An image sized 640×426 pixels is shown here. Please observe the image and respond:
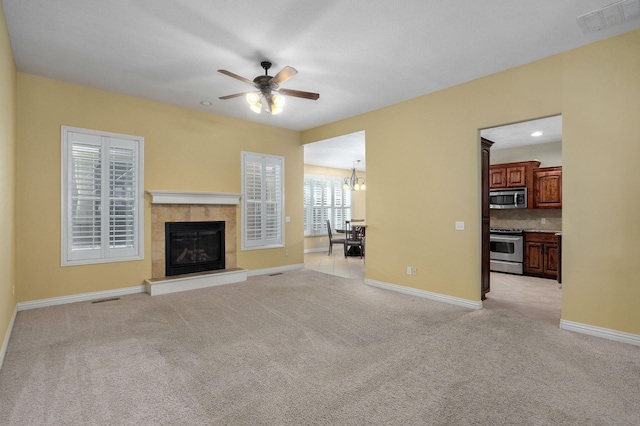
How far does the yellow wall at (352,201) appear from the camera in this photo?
1043cm

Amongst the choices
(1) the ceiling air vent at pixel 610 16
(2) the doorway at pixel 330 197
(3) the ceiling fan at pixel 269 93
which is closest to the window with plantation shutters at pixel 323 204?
(2) the doorway at pixel 330 197


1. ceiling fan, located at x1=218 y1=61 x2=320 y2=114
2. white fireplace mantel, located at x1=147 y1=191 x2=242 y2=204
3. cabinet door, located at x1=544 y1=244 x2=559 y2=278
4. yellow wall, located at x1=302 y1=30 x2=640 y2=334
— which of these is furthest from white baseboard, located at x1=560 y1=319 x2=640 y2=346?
white fireplace mantel, located at x1=147 y1=191 x2=242 y2=204

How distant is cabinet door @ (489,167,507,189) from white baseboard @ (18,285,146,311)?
745cm

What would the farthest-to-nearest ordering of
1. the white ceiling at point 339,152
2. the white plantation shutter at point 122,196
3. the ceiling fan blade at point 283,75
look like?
the white ceiling at point 339,152 < the white plantation shutter at point 122,196 < the ceiling fan blade at point 283,75

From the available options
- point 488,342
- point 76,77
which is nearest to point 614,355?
point 488,342

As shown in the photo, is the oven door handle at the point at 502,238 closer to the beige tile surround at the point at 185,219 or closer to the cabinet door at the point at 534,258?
the cabinet door at the point at 534,258

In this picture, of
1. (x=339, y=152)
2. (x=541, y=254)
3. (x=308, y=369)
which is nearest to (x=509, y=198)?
(x=541, y=254)

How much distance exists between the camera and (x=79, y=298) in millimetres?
4535

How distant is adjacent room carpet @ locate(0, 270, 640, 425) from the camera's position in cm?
205

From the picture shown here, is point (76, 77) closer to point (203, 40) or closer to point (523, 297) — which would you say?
point (203, 40)

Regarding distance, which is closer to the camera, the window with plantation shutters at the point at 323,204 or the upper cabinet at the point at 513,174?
the upper cabinet at the point at 513,174

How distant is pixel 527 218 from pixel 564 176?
404cm

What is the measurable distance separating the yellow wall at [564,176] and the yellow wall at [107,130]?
265 cm

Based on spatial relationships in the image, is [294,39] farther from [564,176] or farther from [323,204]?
[323,204]
